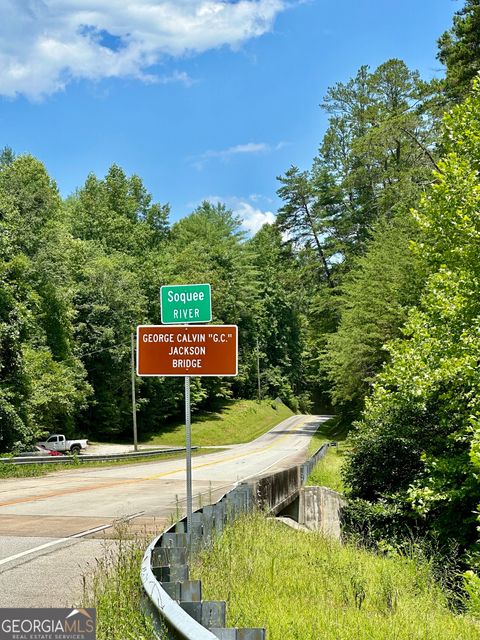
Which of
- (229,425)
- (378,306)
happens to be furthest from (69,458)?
(229,425)

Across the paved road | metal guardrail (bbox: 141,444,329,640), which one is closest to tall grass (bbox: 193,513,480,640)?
metal guardrail (bbox: 141,444,329,640)

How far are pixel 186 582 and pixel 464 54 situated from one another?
96.7 feet

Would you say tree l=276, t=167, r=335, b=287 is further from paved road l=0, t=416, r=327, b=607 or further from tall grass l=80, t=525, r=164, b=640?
tall grass l=80, t=525, r=164, b=640

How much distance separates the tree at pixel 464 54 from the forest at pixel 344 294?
95 millimetres

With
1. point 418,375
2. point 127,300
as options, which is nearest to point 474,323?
point 418,375

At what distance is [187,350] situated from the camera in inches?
335

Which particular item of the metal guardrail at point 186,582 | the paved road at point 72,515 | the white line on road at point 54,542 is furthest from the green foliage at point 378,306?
the metal guardrail at point 186,582

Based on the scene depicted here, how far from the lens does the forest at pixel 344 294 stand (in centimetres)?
1608

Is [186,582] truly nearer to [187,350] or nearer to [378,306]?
[187,350]

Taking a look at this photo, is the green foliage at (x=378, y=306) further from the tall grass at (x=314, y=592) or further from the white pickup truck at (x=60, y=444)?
the tall grass at (x=314, y=592)

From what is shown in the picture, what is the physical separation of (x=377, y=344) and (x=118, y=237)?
45.9m

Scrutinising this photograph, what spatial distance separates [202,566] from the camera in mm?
6949

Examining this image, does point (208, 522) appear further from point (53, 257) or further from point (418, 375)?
point (53, 257)

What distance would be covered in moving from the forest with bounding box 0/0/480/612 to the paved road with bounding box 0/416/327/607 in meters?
5.18
